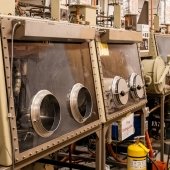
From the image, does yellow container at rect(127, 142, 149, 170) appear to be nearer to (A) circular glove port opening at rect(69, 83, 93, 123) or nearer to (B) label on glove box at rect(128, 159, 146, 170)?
(B) label on glove box at rect(128, 159, 146, 170)

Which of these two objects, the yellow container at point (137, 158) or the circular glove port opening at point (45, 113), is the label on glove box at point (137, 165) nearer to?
the yellow container at point (137, 158)

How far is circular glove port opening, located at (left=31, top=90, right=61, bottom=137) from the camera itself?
147cm

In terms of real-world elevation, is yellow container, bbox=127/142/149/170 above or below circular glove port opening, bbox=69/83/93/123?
below

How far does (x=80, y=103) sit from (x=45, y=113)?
0.31 meters

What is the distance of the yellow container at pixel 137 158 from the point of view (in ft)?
8.57

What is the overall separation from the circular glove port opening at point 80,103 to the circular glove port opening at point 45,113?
13cm

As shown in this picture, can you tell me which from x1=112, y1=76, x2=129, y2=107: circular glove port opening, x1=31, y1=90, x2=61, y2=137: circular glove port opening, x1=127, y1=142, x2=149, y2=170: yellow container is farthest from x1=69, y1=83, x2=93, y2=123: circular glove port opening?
x1=127, y1=142, x2=149, y2=170: yellow container

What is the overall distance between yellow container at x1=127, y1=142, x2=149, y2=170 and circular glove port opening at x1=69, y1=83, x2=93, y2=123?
0.90 m

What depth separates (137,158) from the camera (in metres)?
2.64

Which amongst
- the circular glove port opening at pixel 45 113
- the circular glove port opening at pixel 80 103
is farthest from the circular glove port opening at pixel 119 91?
the circular glove port opening at pixel 45 113

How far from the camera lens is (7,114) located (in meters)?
1.31

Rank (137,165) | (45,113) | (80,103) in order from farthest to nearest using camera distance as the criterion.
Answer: (137,165)
(80,103)
(45,113)

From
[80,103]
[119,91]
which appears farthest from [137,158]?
[80,103]

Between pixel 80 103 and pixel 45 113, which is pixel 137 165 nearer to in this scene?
pixel 80 103
